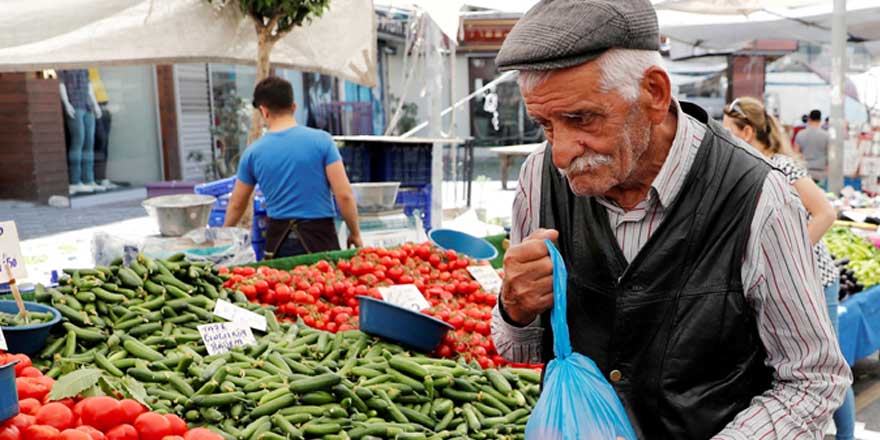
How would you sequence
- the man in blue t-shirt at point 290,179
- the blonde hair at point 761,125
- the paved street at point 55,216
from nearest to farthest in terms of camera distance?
the blonde hair at point 761,125, the man in blue t-shirt at point 290,179, the paved street at point 55,216

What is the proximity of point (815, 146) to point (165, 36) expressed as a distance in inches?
442

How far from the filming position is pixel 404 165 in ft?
25.7

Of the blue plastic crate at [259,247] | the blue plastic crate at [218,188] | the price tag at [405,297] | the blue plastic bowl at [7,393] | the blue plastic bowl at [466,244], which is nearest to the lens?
the blue plastic bowl at [7,393]

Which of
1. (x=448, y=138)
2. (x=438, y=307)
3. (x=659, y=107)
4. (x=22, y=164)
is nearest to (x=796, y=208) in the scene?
(x=659, y=107)

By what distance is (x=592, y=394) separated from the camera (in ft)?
5.49

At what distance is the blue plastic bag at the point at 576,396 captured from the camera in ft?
5.48

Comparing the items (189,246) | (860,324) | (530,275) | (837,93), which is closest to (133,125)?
(189,246)

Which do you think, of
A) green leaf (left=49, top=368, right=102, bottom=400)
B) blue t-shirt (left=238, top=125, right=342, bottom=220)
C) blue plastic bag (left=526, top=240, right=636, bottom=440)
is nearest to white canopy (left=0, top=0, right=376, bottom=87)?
blue t-shirt (left=238, top=125, right=342, bottom=220)

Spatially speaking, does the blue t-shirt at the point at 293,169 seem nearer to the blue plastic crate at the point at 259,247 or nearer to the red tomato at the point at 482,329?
the blue plastic crate at the point at 259,247

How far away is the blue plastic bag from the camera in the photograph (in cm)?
167

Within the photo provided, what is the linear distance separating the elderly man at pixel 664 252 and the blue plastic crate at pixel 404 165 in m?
6.05

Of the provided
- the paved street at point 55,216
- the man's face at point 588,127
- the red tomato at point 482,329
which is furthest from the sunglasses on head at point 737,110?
the paved street at point 55,216

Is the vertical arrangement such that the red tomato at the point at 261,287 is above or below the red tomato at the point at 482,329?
above

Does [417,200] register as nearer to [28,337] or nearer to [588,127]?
[28,337]
